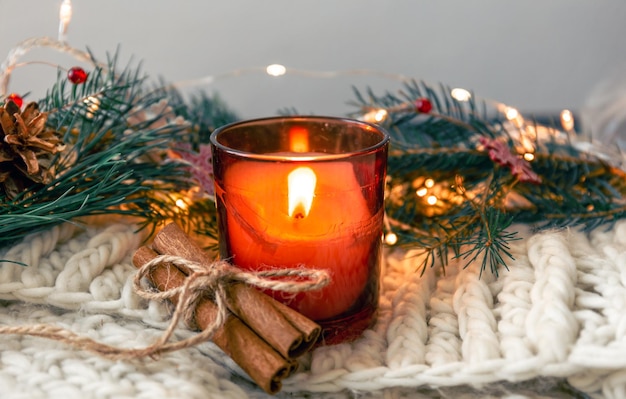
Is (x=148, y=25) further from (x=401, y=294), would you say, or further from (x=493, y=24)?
(x=401, y=294)

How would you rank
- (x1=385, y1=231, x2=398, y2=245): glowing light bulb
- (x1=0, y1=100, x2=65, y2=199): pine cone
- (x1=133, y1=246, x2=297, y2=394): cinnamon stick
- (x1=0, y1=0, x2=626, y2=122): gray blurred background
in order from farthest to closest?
(x1=0, y1=0, x2=626, y2=122): gray blurred background < (x1=385, y1=231, x2=398, y2=245): glowing light bulb < (x1=0, y1=100, x2=65, y2=199): pine cone < (x1=133, y1=246, x2=297, y2=394): cinnamon stick

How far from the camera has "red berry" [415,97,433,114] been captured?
761 mm

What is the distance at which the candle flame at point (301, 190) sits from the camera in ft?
1.65

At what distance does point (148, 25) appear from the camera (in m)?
1.27

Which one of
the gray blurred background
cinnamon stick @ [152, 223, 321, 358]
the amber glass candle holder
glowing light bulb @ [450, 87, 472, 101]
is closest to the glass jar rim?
the amber glass candle holder

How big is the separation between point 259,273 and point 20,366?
7.6 inches

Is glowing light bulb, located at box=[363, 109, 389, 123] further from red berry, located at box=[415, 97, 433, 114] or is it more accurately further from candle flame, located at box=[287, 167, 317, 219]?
candle flame, located at box=[287, 167, 317, 219]

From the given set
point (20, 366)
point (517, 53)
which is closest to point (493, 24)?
point (517, 53)

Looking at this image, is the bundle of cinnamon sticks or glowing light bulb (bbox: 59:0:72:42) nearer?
the bundle of cinnamon sticks

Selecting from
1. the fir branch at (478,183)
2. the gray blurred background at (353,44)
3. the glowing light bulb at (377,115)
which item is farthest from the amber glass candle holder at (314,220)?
the gray blurred background at (353,44)

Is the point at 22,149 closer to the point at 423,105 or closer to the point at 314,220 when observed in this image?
the point at 314,220

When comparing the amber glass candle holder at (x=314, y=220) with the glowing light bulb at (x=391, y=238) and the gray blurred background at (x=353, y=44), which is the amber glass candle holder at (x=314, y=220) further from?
the gray blurred background at (x=353, y=44)

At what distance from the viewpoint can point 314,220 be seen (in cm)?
52

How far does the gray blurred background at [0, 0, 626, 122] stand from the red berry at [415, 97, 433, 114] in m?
0.61
